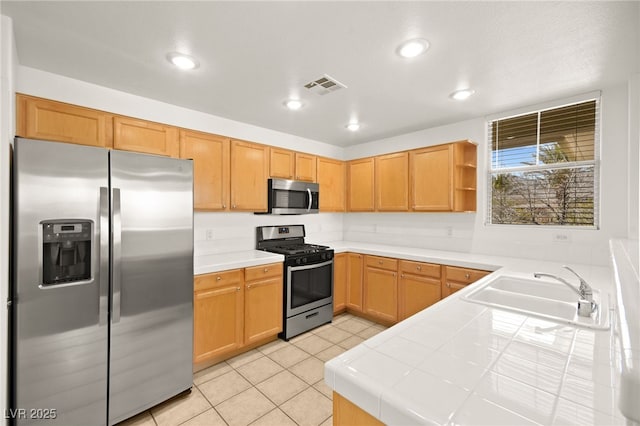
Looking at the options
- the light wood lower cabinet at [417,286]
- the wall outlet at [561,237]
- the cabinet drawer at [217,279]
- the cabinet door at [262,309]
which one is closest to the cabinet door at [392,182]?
the light wood lower cabinet at [417,286]

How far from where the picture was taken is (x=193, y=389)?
7.64 ft

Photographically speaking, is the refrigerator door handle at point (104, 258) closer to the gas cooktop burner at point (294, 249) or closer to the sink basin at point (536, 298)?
the gas cooktop burner at point (294, 249)

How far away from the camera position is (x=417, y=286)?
318 cm

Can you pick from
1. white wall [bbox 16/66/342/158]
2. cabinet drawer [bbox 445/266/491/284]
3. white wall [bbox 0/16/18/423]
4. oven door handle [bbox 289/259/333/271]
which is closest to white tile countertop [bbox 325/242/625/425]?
cabinet drawer [bbox 445/266/491/284]

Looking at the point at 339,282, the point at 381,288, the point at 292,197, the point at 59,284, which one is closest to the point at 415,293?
the point at 381,288

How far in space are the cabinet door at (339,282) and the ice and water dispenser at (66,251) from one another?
2582 mm

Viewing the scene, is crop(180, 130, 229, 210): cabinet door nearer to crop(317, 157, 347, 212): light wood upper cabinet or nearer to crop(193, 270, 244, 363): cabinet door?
crop(193, 270, 244, 363): cabinet door

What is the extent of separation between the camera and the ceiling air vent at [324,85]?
2.30m

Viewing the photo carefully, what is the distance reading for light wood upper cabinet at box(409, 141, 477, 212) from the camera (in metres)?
3.23

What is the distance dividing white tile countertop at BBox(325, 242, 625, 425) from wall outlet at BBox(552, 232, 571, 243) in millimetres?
1957

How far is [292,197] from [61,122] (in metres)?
2.24

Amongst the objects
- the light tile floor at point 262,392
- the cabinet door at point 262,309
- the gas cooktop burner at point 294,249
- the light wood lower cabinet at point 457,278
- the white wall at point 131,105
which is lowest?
the light tile floor at point 262,392

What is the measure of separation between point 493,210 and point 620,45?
5.88 feet

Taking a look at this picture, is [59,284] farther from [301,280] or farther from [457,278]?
[457,278]
